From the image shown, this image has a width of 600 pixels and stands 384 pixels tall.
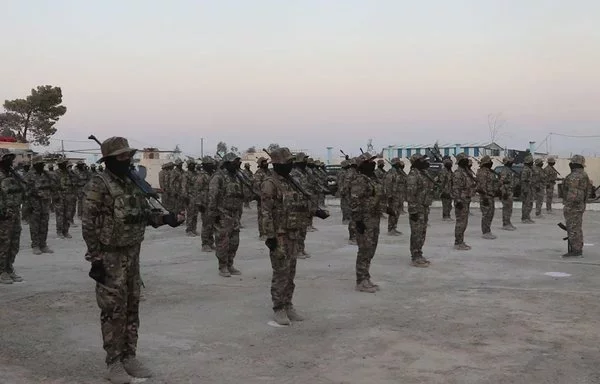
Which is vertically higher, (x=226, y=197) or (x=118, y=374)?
(x=226, y=197)

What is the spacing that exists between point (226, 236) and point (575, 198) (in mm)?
6477

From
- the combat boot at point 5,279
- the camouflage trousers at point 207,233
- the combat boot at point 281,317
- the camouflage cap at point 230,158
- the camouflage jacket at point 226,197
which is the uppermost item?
the camouflage cap at point 230,158

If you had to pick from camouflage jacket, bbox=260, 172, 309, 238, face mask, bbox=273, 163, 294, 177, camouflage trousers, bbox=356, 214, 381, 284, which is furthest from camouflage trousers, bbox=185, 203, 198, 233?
camouflage jacket, bbox=260, 172, 309, 238

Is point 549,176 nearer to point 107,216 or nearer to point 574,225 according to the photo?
point 574,225

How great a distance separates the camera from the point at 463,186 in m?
12.2

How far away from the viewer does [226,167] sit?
31.0 ft

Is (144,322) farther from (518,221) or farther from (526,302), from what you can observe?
(518,221)

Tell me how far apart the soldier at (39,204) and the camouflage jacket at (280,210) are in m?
6.32

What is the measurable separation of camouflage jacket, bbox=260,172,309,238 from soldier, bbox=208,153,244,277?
8.89ft

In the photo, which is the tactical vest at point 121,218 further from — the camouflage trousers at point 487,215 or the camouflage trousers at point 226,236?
the camouflage trousers at point 487,215

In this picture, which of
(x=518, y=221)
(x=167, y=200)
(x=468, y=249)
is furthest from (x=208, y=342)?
(x=518, y=221)

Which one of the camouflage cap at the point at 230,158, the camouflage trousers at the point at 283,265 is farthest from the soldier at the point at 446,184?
the camouflage trousers at the point at 283,265

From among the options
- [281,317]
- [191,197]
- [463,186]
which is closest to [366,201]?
[281,317]

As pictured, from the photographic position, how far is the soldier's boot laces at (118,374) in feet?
14.3
